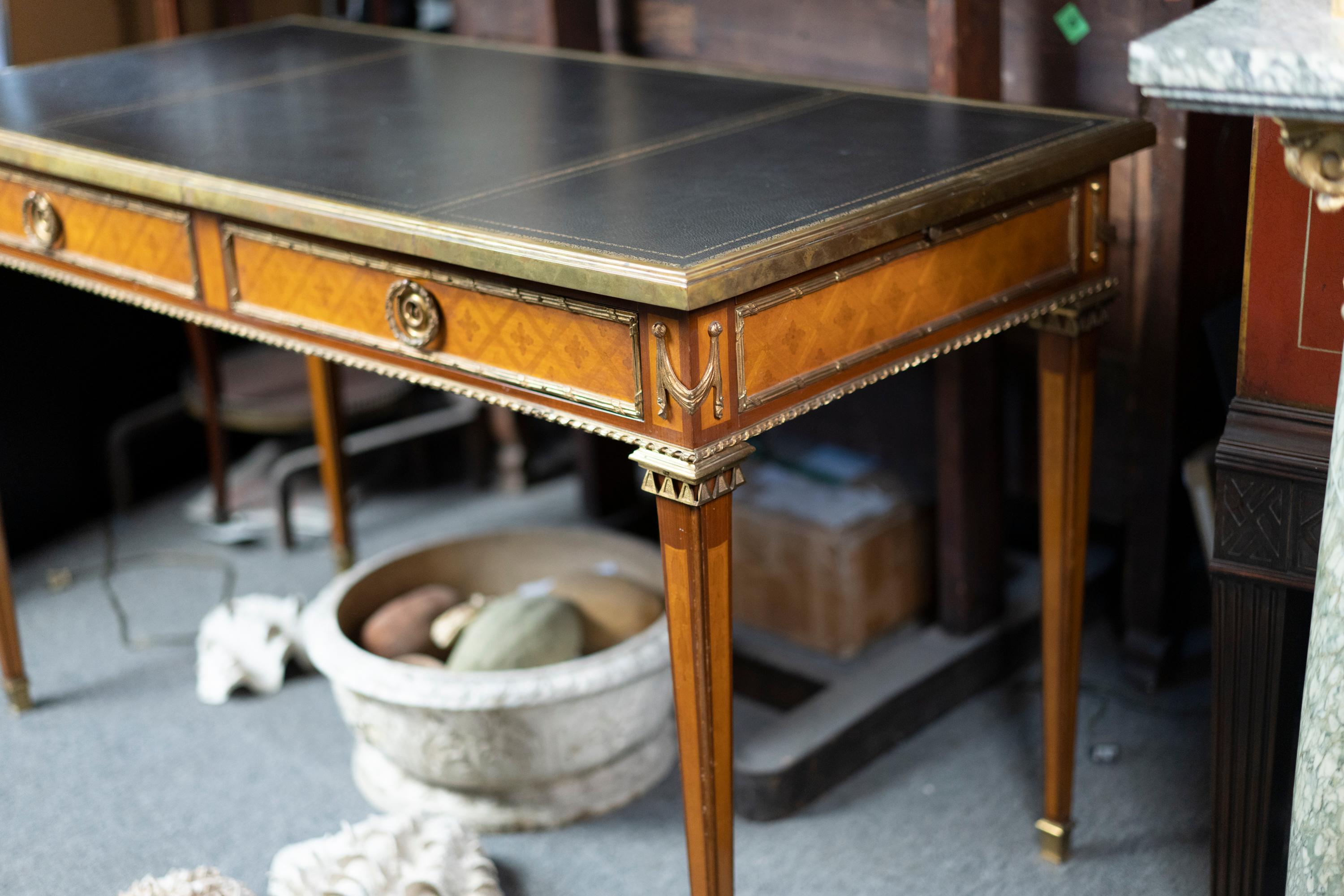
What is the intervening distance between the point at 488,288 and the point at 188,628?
1.58 metres

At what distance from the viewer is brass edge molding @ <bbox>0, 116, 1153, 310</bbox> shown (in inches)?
51.3

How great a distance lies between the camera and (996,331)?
1630 millimetres

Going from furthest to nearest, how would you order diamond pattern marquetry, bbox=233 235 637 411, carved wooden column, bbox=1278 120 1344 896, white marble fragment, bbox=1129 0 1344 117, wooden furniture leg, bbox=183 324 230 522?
1. wooden furniture leg, bbox=183 324 230 522
2. diamond pattern marquetry, bbox=233 235 637 411
3. carved wooden column, bbox=1278 120 1344 896
4. white marble fragment, bbox=1129 0 1344 117

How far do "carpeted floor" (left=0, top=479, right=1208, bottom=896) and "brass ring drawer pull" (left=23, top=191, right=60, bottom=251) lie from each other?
837mm

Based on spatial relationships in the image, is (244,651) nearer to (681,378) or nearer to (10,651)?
(10,651)

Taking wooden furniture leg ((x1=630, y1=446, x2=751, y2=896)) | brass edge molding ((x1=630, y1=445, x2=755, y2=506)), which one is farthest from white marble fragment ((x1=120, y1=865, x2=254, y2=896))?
brass edge molding ((x1=630, y1=445, x2=755, y2=506))

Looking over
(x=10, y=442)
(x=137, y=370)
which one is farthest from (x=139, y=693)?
(x=137, y=370)

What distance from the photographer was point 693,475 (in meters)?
1.35

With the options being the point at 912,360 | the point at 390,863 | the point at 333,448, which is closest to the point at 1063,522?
the point at 912,360

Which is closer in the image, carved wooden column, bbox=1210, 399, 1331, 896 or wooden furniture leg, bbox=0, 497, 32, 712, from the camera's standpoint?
carved wooden column, bbox=1210, 399, 1331, 896

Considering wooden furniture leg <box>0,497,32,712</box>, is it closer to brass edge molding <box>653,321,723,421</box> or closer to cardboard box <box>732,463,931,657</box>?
cardboard box <box>732,463,931,657</box>

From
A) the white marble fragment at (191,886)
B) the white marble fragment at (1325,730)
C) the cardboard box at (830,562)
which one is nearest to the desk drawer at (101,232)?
the white marble fragment at (191,886)

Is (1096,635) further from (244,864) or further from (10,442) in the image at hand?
(10,442)

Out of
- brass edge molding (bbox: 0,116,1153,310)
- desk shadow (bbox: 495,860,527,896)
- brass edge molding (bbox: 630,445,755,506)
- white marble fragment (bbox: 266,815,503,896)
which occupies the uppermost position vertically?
brass edge molding (bbox: 0,116,1153,310)
